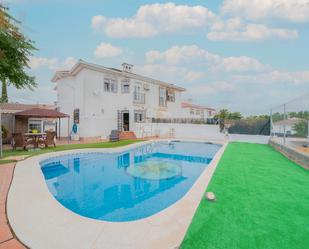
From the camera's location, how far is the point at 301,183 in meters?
6.69

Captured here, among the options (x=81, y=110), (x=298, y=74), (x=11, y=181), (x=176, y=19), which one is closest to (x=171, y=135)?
(x=81, y=110)

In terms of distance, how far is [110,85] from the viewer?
22.1 metres

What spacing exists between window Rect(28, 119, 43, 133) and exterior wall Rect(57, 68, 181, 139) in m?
3.47

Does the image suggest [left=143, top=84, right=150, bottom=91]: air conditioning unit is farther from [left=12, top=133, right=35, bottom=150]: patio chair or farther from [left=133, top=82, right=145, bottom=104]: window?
[left=12, top=133, right=35, bottom=150]: patio chair

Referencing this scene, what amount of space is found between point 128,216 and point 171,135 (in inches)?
788

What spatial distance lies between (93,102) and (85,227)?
17929 mm

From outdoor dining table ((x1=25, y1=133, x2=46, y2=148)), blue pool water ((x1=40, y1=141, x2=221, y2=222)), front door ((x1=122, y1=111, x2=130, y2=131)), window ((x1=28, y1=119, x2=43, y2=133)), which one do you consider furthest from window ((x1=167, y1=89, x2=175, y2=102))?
outdoor dining table ((x1=25, y1=133, x2=46, y2=148))

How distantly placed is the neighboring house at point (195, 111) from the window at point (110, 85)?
17.3m

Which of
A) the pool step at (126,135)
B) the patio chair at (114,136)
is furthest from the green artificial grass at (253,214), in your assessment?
the pool step at (126,135)

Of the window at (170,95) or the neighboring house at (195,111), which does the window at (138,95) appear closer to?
the window at (170,95)

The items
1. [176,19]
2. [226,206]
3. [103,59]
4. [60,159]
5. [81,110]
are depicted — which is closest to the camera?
[226,206]

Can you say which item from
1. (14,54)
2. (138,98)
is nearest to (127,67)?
(138,98)

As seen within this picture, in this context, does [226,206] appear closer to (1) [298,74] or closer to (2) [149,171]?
(2) [149,171]

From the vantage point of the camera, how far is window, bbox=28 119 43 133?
715 inches
